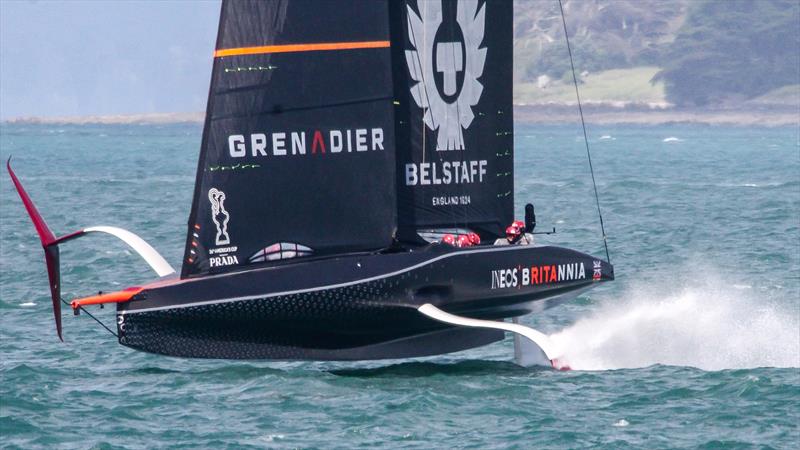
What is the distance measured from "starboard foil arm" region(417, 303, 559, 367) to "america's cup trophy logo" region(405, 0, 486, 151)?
2.87 metres

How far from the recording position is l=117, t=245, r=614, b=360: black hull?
1895 centimetres

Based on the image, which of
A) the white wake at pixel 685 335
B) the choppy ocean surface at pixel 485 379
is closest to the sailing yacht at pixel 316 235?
the choppy ocean surface at pixel 485 379

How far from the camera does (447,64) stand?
843 inches

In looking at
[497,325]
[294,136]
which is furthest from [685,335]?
[294,136]

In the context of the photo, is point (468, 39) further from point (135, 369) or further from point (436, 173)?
point (135, 369)

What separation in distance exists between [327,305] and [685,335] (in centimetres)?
637

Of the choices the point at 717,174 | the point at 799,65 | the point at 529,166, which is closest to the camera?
the point at 717,174

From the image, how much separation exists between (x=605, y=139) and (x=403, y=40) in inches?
4919

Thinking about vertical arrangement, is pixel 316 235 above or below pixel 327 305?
above

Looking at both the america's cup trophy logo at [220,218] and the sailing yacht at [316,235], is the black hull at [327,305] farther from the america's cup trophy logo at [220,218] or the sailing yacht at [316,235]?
the america's cup trophy logo at [220,218]

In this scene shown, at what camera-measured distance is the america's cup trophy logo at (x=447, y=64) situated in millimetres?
21156

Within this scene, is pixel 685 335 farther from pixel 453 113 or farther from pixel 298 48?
pixel 298 48

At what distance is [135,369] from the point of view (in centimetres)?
2073

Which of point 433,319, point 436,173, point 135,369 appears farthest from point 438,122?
point 135,369
